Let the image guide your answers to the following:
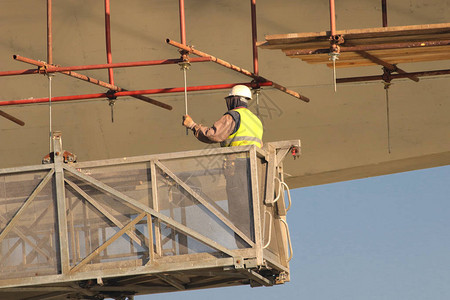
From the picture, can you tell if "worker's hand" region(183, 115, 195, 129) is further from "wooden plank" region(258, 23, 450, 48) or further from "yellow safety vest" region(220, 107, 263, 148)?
"wooden plank" region(258, 23, 450, 48)

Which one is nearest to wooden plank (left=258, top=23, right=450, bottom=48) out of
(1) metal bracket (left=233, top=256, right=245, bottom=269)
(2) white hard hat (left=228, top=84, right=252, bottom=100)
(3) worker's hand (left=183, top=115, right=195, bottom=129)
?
(2) white hard hat (left=228, top=84, right=252, bottom=100)

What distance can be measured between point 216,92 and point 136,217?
9.39 meters

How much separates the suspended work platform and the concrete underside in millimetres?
8418

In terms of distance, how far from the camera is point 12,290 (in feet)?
56.6

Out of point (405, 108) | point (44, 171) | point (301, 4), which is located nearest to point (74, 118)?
point (301, 4)

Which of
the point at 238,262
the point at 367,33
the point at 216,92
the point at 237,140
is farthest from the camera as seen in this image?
the point at 216,92

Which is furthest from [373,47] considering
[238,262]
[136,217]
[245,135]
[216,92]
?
[216,92]

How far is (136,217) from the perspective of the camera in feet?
56.2

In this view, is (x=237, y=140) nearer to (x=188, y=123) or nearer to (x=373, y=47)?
(x=188, y=123)

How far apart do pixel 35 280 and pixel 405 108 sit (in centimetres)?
1178

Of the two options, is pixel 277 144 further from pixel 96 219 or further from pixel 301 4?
pixel 301 4

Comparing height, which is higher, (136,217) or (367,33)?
(367,33)

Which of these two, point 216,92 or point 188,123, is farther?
point 216,92

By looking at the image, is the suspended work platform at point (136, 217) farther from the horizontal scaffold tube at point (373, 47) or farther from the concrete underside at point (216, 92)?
the concrete underside at point (216, 92)
